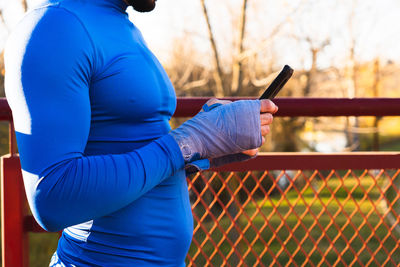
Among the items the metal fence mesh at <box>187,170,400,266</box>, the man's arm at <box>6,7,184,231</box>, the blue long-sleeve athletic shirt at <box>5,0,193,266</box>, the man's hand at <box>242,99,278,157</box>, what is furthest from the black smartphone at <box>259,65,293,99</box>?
the metal fence mesh at <box>187,170,400,266</box>

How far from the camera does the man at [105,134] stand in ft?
2.57

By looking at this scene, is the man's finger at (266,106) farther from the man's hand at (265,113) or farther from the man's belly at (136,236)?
the man's belly at (136,236)

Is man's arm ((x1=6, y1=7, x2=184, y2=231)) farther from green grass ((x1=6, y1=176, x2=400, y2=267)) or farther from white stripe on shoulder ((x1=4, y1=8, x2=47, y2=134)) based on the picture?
green grass ((x1=6, y1=176, x2=400, y2=267))

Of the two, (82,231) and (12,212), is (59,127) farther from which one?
(12,212)

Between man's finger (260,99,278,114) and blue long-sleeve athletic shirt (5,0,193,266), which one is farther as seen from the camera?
man's finger (260,99,278,114)

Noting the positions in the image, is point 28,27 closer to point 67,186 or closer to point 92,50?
point 92,50

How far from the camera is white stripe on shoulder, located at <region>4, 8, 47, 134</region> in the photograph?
31.1 inches

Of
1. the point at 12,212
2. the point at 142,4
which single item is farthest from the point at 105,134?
the point at 12,212

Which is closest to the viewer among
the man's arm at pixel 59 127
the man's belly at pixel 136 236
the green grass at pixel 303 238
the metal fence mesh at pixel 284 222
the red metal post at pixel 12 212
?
the man's arm at pixel 59 127

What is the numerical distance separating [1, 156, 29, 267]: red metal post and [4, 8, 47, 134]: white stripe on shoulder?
1.08 m

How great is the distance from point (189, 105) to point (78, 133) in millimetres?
1138

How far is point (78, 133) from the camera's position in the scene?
81cm

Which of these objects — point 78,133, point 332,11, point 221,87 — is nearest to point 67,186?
point 78,133

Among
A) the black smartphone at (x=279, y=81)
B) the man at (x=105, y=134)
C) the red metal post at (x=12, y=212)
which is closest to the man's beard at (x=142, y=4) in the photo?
the man at (x=105, y=134)
